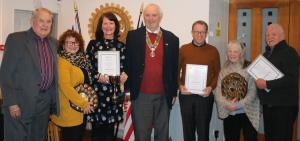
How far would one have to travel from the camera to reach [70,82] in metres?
2.86

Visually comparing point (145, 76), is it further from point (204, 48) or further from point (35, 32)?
point (35, 32)

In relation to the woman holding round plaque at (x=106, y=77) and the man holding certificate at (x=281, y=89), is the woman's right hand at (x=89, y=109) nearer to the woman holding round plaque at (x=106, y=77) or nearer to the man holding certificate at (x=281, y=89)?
the woman holding round plaque at (x=106, y=77)

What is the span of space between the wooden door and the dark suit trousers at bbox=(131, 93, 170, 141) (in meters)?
1.88

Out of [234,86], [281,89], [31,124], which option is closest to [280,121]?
[281,89]

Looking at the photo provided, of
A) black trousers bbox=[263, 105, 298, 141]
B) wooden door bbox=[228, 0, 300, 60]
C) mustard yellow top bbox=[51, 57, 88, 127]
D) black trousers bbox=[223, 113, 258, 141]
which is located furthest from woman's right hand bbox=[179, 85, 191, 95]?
wooden door bbox=[228, 0, 300, 60]

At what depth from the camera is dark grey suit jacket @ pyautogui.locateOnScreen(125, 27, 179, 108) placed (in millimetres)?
3033

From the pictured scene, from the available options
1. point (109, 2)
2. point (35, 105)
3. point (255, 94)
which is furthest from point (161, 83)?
point (109, 2)

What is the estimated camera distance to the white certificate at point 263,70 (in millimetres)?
2975

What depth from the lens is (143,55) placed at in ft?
9.91

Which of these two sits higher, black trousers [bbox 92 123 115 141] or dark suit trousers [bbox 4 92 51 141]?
dark suit trousers [bbox 4 92 51 141]

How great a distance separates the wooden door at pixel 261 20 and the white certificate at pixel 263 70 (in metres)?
1.34

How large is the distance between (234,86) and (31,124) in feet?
6.27

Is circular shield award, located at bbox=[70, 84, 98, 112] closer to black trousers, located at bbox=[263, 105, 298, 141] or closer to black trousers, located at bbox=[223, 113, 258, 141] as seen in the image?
black trousers, located at bbox=[223, 113, 258, 141]

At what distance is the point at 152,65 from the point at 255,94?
104cm
